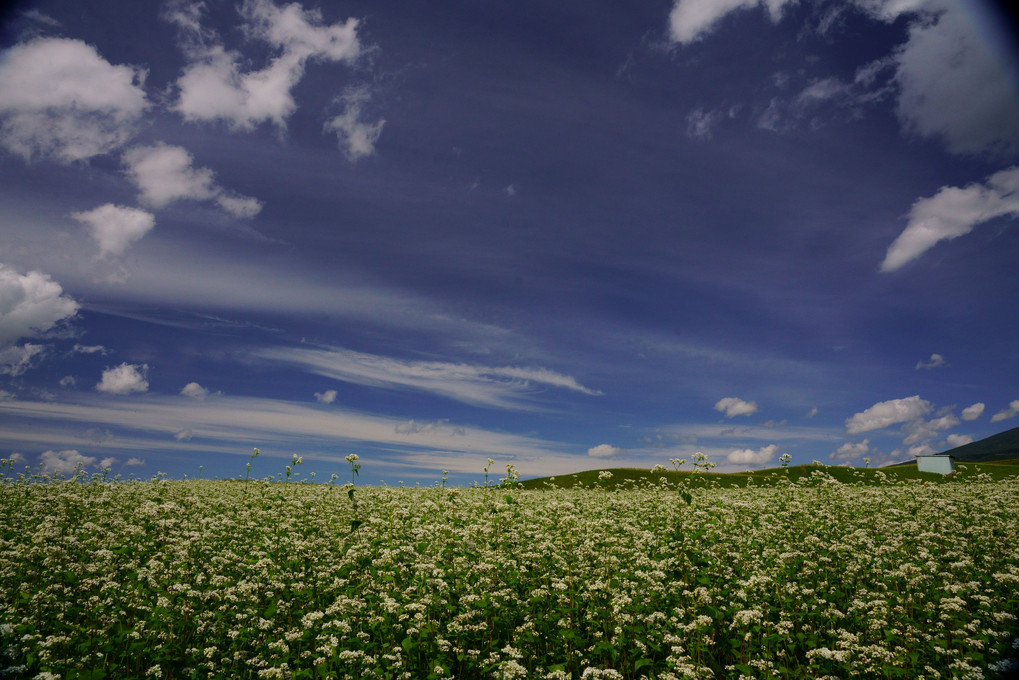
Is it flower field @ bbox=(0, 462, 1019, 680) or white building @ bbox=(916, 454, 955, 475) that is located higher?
white building @ bbox=(916, 454, 955, 475)

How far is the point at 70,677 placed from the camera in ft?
23.1

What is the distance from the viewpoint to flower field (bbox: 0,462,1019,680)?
7.93m

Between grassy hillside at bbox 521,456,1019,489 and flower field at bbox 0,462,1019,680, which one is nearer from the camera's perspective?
flower field at bbox 0,462,1019,680

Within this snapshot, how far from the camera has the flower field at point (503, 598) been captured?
26.0ft

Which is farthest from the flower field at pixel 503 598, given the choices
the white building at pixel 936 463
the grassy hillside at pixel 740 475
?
the white building at pixel 936 463

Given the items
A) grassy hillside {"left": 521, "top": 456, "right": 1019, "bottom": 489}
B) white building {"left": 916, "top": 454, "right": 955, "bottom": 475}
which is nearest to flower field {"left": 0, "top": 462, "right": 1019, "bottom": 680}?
grassy hillside {"left": 521, "top": 456, "right": 1019, "bottom": 489}

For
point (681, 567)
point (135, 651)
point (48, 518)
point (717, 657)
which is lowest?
point (717, 657)

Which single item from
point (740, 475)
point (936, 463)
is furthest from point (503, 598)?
point (740, 475)

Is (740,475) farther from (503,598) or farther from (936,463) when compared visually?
(503,598)

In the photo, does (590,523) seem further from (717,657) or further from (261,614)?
(261,614)

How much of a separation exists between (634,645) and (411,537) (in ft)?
18.2

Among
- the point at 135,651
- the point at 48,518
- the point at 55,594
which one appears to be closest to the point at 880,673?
the point at 135,651

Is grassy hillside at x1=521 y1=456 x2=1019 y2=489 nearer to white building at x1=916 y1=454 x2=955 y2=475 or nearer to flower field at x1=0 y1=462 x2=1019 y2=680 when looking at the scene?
white building at x1=916 y1=454 x2=955 y2=475

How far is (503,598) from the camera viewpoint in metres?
9.43
